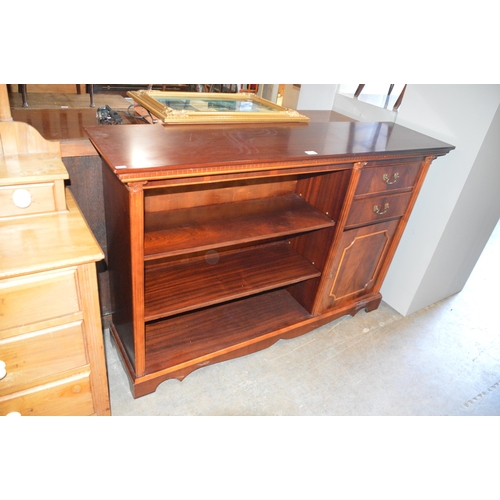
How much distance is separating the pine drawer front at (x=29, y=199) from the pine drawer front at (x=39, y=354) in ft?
1.14

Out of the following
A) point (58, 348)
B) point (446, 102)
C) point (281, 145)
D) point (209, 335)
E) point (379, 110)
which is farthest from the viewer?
point (379, 110)

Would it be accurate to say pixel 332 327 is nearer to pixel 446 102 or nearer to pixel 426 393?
pixel 426 393

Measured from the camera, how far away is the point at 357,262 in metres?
1.86

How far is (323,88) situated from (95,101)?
4.92ft

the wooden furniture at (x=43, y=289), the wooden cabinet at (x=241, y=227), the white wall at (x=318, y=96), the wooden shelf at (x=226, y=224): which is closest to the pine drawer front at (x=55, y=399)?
the wooden furniture at (x=43, y=289)

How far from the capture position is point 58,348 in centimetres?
110

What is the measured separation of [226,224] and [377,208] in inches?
27.3

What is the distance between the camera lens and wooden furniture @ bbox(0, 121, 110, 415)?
3.18 feet

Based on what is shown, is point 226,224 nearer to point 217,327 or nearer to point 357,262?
point 217,327

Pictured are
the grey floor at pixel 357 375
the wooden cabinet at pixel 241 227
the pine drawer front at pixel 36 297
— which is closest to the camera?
the pine drawer front at pixel 36 297

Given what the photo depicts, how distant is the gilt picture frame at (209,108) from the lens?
4.67 feet

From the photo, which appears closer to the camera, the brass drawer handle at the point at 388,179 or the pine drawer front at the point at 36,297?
the pine drawer front at the point at 36,297

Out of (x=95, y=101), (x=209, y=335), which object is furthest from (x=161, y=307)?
(x=95, y=101)

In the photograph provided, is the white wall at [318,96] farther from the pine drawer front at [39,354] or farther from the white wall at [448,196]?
the pine drawer front at [39,354]
